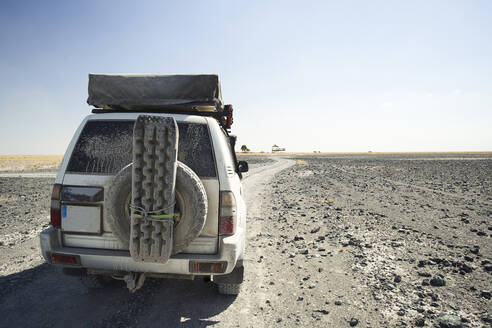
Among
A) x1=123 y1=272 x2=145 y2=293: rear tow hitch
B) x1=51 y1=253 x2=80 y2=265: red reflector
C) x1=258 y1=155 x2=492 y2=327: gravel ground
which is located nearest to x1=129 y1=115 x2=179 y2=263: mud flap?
x1=123 y1=272 x2=145 y2=293: rear tow hitch

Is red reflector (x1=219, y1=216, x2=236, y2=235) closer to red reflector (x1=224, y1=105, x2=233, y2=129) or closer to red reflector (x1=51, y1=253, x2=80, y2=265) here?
red reflector (x1=51, y1=253, x2=80, y2=265)

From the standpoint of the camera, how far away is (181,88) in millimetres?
3627

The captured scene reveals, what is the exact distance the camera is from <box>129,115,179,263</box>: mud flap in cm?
229

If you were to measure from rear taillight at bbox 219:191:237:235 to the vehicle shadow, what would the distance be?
3.43 ft

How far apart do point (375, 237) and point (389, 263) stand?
4.71ft

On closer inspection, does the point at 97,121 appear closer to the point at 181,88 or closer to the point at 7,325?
the point at 181,88

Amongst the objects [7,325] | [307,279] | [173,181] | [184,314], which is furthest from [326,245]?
[7,325]

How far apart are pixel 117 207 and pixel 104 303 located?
1498 millimetres

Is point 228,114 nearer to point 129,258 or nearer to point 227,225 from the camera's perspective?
point 227,225

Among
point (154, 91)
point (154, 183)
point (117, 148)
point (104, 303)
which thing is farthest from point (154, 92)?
point (104, 303)

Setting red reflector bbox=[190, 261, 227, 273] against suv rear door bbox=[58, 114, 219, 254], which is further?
suv rear door bbox=[58, 114, 219, 254]

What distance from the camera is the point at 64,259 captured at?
2629 millimetres

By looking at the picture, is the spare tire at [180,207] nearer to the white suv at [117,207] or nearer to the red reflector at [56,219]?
the white suv at [117,207]

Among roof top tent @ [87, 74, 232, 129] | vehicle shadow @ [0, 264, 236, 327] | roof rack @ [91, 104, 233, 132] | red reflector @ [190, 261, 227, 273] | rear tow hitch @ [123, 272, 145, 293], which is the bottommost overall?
vehicle shadow @ [0, 264, 236, 327]
